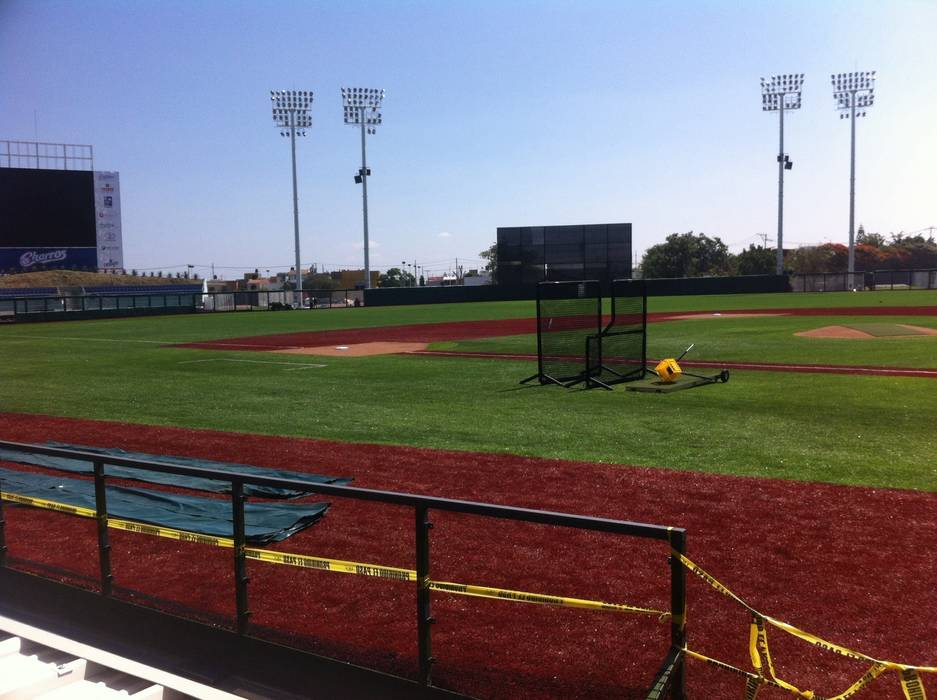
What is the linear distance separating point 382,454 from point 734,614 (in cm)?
566

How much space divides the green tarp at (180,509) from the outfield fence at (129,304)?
44575 mm

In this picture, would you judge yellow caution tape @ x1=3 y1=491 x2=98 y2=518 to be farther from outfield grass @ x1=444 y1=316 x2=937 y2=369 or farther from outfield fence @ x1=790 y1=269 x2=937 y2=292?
outfield fence @ x1=790 y1=269 x2=937 y2=292

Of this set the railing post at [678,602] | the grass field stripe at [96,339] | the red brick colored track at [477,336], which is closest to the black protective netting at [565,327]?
the red brick colored track at [477,336]

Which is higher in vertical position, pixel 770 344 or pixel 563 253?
pixel 563 253

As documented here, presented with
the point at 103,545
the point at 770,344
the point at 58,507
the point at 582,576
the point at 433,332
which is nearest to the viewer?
the point at 103,545

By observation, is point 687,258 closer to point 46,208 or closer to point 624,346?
point 46,208

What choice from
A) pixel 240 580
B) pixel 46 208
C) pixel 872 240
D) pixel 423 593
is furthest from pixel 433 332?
pixel 872 240

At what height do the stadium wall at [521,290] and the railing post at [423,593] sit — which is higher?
the stadium wall at [521,290]

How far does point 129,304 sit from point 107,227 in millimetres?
49939

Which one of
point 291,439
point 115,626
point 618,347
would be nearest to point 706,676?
point 115,626

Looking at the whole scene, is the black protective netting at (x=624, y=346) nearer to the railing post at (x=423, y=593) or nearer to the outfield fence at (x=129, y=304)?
the railing post at (x=423, y=593)

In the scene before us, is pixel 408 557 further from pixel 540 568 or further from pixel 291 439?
pixel 291 439

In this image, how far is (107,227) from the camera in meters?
98.2

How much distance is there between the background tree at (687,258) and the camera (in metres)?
119
